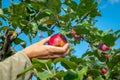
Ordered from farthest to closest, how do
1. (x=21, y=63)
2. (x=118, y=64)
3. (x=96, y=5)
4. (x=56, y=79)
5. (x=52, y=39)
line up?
1. (x=118, y=64)
2. (x=96, y=5)
3. (x=52, y=39)
4. (x=21, y=63)
5. (x=56, y=79)

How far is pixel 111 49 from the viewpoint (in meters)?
2.54

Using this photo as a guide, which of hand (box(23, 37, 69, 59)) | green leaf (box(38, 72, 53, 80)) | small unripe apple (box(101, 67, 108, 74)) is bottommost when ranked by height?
green leaf (box(38, 72, 53, 80))

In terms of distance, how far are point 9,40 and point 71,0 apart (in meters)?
0.48

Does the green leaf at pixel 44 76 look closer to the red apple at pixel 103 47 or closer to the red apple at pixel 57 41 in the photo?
→ the red apple at pixel 57 41

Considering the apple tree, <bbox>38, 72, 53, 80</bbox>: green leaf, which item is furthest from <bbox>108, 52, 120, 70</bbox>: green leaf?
<bbox>38, 72, 53, 80</bbox>: green leaf

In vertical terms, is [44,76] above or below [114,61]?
below

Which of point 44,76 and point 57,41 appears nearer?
point 44,76

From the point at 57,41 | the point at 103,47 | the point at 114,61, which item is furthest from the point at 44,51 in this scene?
the point at 103,47

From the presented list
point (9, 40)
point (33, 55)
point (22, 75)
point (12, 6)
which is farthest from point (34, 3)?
point (22, 75)

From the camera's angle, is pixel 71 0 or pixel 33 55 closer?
pixel 33 55

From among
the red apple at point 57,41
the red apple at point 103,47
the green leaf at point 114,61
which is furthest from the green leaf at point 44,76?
the red apple at point 103,47

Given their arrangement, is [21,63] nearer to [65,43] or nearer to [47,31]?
Answer: [65,43]

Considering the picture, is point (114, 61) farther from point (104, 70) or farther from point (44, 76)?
point (44, 76)

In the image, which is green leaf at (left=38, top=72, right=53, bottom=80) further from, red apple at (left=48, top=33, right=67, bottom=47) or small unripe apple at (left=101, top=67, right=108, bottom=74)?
small unripe apple at (left=101, top=67, right=108, bottom=74)
